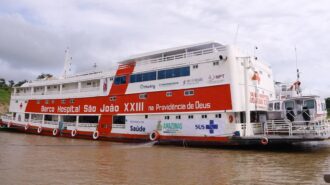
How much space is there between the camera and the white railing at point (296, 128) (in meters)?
15.1

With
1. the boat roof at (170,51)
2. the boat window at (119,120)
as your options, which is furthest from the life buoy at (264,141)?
the boat window at (119,120)

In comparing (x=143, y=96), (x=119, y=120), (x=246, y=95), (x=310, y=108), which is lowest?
(x=119, y=120)

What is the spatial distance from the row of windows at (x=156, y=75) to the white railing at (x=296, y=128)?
5815mm

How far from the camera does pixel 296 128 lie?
1623 centimetres

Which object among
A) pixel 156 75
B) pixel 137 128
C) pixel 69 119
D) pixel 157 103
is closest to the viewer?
pixel 157 103

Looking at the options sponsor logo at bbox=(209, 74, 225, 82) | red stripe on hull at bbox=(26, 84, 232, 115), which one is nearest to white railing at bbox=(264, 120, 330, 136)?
red stripe on hull at bbox=(26, 84, 232, 115)

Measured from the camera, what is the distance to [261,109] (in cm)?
1886

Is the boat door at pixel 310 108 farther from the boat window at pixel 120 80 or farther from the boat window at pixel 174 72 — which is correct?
the boat window at pixel 120 80

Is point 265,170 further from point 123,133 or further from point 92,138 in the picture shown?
point 92,138

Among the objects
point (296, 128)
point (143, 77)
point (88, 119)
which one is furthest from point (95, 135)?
point (296, 128)

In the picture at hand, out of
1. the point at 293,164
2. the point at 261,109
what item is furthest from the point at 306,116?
the point at 293,164

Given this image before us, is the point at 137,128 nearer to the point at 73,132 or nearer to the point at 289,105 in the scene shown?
the point at 73,132

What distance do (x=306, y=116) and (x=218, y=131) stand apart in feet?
15.7

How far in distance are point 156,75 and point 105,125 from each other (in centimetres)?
591
